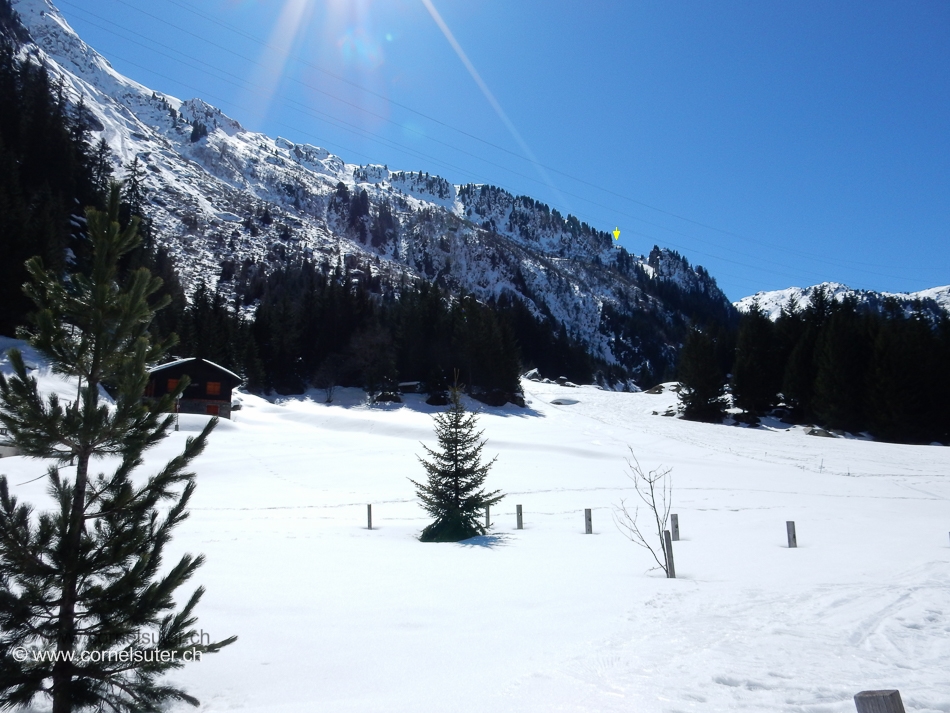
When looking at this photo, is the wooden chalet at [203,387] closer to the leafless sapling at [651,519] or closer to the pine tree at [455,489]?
the pine tree at [455,489]

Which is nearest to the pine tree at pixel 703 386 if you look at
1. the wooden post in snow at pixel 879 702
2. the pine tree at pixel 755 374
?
the pine tree at pixel 755 374

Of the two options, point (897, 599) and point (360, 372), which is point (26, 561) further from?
point (360, 372)

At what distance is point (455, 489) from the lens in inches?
674

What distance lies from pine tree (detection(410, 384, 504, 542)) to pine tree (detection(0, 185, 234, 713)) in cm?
1211

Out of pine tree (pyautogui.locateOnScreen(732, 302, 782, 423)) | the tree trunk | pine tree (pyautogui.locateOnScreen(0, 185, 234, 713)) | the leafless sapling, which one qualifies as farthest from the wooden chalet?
pine tree (pyautogui.locateOnScreen(732, 302, 782, 423))

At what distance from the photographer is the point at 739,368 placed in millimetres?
59000

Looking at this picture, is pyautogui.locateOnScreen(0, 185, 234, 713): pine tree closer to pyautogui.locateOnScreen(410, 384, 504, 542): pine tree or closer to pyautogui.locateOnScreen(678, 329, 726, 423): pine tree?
pyautogui.locateOnScreen(410, 384, 504, 542): pine tree

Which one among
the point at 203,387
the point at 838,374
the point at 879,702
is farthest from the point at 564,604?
the point at 838,374

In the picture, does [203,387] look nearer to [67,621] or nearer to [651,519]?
[651,519]

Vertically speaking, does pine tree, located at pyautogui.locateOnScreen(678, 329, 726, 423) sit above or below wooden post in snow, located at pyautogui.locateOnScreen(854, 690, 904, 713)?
above

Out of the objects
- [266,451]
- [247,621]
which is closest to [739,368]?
[266,451]

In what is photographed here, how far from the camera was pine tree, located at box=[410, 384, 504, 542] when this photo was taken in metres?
16.6

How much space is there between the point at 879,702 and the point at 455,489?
48.0 feet

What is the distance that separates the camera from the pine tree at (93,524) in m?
4.03
